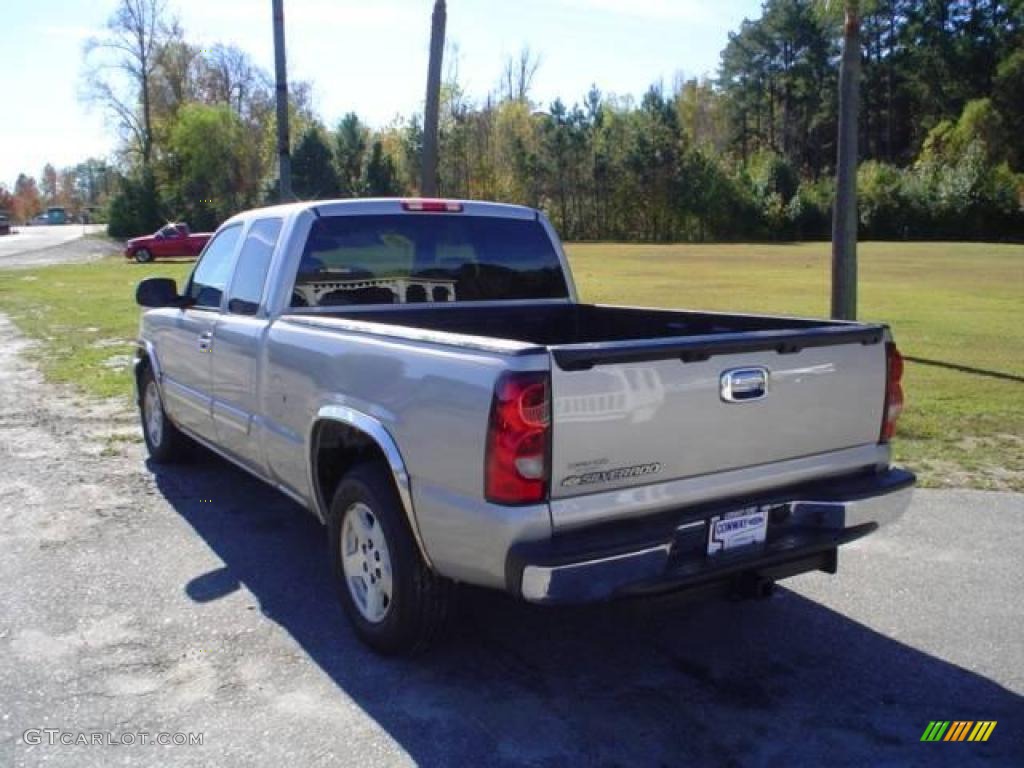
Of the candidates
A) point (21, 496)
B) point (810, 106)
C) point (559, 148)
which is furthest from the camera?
point (810, 106)

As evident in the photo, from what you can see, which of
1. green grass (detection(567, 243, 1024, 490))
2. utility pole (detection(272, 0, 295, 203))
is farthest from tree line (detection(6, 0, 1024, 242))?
utility pole (detection(272, 0, 295, 203))

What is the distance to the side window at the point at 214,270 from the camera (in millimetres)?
5730

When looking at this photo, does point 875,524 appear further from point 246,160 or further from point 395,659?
point 246,160

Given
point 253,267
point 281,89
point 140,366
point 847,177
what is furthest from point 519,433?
point 281,89

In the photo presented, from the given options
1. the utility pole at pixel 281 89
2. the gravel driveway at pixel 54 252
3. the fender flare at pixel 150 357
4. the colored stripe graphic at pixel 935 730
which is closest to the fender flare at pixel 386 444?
the colored stripe graphic at pixel 935 730

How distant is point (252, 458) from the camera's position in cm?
510

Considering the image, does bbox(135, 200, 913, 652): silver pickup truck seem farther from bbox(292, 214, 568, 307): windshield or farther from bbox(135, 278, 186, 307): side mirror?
bbox(135, 278, 186, 307): side mirror

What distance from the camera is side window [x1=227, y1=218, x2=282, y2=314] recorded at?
5.16 meters

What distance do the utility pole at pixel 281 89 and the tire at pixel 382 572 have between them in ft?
33.2

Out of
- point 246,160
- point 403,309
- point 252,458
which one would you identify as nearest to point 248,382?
point 252,458

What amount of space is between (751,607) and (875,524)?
0.87m

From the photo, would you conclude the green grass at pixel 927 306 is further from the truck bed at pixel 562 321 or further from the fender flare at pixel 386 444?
the fender flare at pixel 386 444

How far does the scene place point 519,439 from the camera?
3131 mm

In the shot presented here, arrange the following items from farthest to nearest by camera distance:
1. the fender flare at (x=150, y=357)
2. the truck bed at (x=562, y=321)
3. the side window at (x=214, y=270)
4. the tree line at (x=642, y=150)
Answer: the tree line at (x=642, y=150) → the fender flare at (x=150, y=357) → the side window at (x=214, y=270) → the truck bed at (x=562, y=321)
